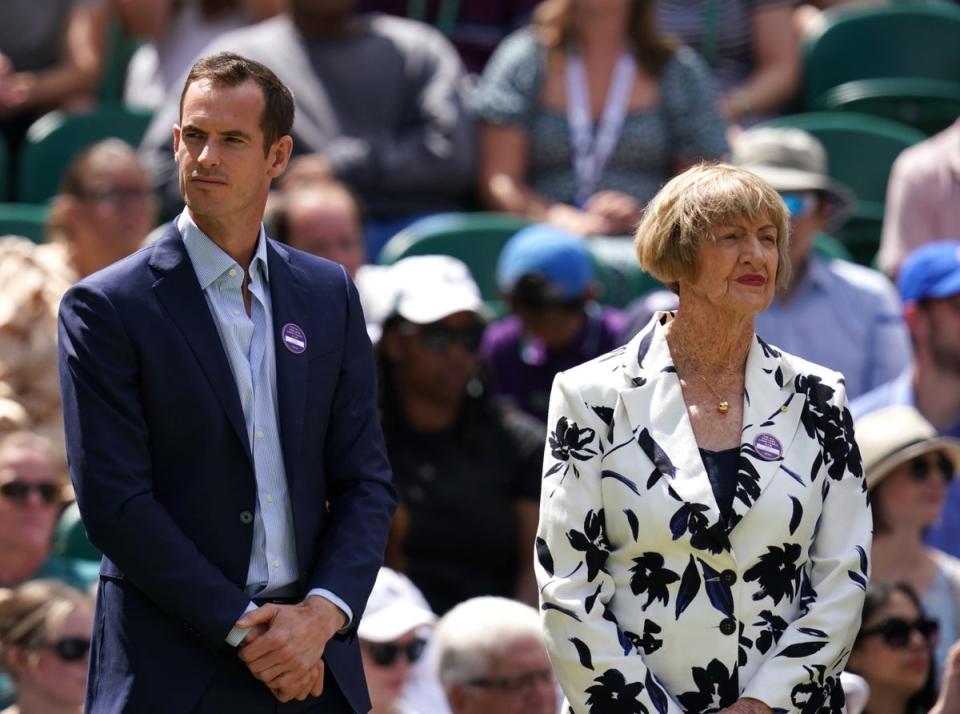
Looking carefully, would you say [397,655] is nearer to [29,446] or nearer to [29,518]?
[29,518]

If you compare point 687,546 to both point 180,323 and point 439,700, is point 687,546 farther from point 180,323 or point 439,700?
point 439,700

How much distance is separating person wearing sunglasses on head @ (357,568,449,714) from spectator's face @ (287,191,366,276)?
5.01 ft

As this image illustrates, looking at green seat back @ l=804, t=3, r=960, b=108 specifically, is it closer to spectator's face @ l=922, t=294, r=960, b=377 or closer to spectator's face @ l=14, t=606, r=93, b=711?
spectator's face @ l=922, t=294, r=960, b=377

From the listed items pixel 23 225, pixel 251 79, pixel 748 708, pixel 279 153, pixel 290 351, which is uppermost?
pixel 251 79

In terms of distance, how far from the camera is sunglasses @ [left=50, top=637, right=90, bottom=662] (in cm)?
454

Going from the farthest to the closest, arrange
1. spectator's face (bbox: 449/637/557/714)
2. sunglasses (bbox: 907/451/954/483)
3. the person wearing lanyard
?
the person wearing lanyard < sunglasses (bbox: 907/451/954/483) < spectator's face (bbox: 449/637/557/714)

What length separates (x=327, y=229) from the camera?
19.4ft

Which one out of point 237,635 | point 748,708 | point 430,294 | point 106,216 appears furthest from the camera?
point 106,216

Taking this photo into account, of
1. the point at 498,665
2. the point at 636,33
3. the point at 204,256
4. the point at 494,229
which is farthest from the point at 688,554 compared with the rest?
the point at 636,33

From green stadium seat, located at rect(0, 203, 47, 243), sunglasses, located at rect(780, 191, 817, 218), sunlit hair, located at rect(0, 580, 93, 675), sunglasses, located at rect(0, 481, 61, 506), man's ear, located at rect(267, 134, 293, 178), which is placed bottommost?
sunlit hair, located at rect(0, 580, 93, 675)

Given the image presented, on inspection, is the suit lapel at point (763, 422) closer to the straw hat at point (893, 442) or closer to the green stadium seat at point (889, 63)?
the straw hat at point (893, 442)

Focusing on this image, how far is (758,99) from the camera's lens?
8.27 meters

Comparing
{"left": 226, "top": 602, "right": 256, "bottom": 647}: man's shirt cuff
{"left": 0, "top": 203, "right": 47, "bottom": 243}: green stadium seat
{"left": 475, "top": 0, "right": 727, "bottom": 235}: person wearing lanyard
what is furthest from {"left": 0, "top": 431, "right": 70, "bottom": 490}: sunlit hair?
{"left": 475, "top": 0, "right": 727, "bottom": 235}: person wearing lanyard

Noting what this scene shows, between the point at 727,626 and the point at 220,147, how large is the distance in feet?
4.13
